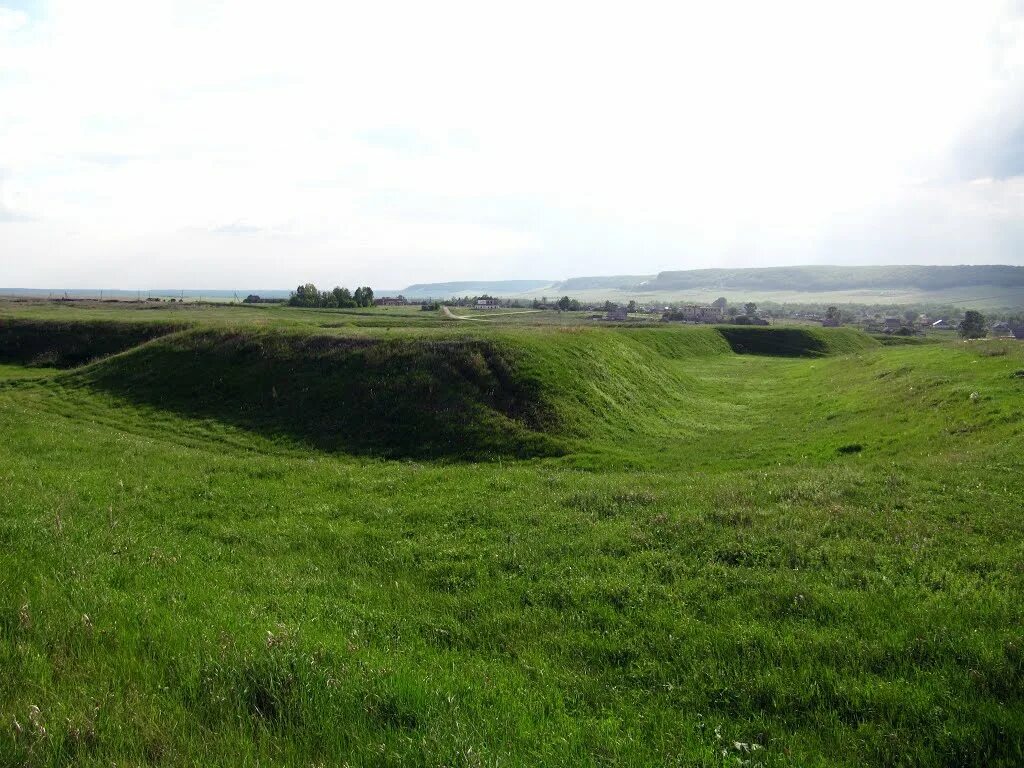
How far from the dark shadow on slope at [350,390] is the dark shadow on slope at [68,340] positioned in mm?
17533

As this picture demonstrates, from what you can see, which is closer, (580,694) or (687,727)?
(687,727)

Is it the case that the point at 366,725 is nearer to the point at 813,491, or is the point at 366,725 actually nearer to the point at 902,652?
the point at 902,652

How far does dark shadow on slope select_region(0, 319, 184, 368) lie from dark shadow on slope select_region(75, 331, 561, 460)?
17533 mm

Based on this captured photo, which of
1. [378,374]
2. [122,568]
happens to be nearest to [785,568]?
[122,568]

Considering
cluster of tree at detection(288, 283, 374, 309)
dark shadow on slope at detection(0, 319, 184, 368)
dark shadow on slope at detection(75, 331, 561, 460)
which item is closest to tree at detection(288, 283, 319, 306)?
cluster of tree at detection(288, 283, 374, 309)

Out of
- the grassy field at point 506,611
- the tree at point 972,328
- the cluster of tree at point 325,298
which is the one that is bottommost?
the grassy field at point 506,611

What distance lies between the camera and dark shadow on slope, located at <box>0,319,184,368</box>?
5669 centimetres

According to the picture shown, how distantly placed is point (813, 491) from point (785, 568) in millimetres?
4901

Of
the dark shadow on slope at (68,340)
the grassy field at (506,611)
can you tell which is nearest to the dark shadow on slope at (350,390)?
the grassy field at (506,611)

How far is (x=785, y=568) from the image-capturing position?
10133 mm

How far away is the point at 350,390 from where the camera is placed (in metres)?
34.4

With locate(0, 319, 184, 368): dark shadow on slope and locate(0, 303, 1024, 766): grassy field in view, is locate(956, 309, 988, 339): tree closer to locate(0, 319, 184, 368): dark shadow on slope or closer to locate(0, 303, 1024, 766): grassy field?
locate(0, 303, 1024, 766): grassy field

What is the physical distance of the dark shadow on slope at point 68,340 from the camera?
5669 centimetres

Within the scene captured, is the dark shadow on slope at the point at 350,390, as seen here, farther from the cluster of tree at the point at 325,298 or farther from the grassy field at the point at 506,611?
the cluster of tree at the point at 325,298
